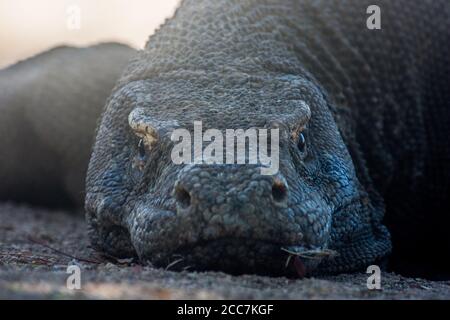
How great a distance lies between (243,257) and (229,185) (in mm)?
303

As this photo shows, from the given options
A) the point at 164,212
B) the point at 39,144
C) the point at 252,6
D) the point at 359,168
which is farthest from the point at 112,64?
the point at 164,212

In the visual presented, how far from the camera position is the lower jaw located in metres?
3.41

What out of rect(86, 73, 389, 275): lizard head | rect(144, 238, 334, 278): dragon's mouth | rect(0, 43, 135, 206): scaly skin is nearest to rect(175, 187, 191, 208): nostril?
rect(86, 73, 389, 275): lizard head

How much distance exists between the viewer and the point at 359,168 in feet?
16.8

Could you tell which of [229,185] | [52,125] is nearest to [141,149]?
[229,185]

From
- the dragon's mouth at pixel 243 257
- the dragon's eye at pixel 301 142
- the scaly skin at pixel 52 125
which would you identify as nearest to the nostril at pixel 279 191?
the dragon's mouth at pixel 243 257

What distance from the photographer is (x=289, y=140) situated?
3.93m

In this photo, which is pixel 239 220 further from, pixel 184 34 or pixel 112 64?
pixel 112 64

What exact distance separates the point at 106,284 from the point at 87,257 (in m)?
1.48

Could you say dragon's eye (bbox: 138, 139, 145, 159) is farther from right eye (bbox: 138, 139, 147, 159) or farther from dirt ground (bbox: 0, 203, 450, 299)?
dirt ground (bbox: 0, 203, 450, 299)

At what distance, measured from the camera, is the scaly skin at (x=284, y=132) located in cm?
343

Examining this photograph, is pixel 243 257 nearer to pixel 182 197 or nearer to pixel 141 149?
pixel 182 197

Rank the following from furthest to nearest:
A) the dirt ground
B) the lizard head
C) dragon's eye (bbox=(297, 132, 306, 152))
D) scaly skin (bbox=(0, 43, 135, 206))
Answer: scaly skin (bbox=(0, 43, 135, 206)) < dragon's eye (bbox=(297, 132, 306, 152)) < the lizard head < the dirt ground
